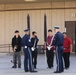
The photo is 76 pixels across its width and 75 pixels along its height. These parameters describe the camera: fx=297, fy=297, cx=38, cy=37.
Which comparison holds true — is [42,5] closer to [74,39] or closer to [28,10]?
[28,10]

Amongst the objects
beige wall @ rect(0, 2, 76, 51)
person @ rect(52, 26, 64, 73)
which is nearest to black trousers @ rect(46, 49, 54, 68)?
person @ rect(52, 26, 64, 73)

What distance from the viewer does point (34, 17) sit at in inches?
1080

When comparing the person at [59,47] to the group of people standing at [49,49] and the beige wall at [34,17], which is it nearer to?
the group of people standing at [49,49]

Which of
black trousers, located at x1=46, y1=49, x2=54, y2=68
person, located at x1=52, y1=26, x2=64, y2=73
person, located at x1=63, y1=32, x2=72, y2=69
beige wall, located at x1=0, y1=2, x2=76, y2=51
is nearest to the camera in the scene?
person, located at x1=52, y1=26, x2=64, y2=73

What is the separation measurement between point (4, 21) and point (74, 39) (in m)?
6.71

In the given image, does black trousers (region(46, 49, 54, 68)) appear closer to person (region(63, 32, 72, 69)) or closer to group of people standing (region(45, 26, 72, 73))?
group of people standing (region(45, 26, 72, 73))

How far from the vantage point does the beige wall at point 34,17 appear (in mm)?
27047

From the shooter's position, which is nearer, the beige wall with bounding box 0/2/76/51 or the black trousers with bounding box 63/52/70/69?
the black trousers with bounding box 63/52/70/69

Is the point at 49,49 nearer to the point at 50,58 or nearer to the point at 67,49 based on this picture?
the point at 50,58

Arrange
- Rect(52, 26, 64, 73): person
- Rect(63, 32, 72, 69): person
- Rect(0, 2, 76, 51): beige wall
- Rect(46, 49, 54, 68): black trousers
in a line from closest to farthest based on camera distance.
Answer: Rect(52, 26, 64, 73): person < Rect(63, 32, 72, 69): person < Rect(46, 49, 54, 68): black trousers < Rect(0, 2, 76, 51): beige wall

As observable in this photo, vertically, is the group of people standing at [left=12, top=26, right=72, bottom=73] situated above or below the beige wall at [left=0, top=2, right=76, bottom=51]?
below

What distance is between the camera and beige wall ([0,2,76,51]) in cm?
2705

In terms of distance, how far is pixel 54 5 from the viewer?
89.3 ft

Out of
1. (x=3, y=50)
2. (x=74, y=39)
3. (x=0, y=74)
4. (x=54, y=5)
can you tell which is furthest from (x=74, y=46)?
(x=0, y=74)
